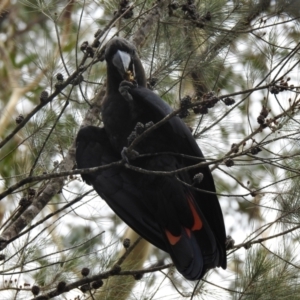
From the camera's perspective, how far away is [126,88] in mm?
2984

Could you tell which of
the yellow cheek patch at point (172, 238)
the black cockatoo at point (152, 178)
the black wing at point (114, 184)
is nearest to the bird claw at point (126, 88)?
the black cockatoo at point (152, 178)

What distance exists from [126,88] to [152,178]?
0.43m

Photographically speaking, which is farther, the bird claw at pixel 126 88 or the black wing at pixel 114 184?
the black wing at pixel 114 184

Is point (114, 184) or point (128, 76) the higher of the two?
point (128, 76)

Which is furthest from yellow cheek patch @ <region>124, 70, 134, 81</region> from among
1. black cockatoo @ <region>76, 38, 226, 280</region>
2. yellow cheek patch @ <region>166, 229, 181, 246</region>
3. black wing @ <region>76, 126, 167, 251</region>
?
yellow cheek patch @ <region>166, 229, 181, 246</region>

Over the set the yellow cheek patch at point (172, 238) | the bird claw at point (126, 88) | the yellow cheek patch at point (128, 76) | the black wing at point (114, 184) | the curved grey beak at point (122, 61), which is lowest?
the yellow cheek patch at point (172, 238)

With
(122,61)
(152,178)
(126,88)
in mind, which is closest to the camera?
(126,88)

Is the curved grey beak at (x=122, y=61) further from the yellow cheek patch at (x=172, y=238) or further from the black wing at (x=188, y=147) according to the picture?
the yellow cheek patch at (x=172, y=238)

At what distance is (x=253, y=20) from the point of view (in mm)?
3408

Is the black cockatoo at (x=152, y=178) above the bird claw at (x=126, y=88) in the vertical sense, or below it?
below

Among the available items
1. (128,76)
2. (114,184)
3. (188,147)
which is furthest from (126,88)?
(114,184)

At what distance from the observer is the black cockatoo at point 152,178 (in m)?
2.96

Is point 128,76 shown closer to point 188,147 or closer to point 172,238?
point 188,147

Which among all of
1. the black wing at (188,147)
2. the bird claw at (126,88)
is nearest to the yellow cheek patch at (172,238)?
the black wing at (188,147)
